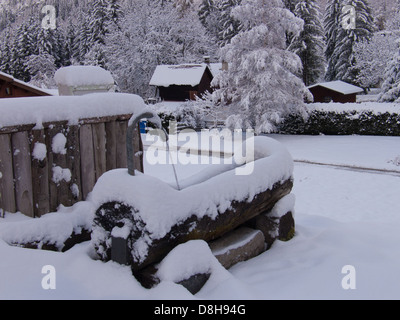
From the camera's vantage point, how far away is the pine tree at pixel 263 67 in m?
19.6

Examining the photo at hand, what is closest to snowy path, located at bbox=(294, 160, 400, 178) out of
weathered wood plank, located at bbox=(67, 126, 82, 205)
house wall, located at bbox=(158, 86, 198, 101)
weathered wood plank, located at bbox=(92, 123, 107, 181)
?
weathered wood plank, located at bbox=(92, 123, 107, 181)

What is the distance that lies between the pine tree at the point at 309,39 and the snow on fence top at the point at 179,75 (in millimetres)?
9966

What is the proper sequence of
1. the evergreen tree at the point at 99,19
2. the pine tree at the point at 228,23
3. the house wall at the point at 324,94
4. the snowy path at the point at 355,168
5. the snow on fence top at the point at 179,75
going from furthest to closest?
the evergreen tree at the point at 99,19
the pine tree at the point at 228,23
the house wall at the point at 324,94
the snow on fence top at the point at 179,75
the snowy path at the point at 355,168

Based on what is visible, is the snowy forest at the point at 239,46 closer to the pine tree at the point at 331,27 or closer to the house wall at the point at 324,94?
the pine tree at the point at 331,27

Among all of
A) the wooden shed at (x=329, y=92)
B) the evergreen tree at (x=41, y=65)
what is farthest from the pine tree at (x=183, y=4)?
the wooden shed at (x=329, y=92)

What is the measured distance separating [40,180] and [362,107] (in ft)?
67.1

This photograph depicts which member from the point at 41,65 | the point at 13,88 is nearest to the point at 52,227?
the point at 13,88

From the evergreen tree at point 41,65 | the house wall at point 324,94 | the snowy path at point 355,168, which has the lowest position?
the snowy path at point 355,168

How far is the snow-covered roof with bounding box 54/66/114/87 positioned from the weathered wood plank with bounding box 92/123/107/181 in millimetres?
960

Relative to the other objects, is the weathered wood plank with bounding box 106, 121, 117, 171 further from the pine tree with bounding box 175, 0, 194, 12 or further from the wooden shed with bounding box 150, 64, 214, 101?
the pine tree with bounding box 175, 0, 194, 12

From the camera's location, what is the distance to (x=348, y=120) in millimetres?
21297

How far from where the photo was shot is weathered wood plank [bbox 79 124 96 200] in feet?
13.4

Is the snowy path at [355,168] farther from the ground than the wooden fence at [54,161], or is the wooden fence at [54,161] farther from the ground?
the wooden fence at [54,161]
